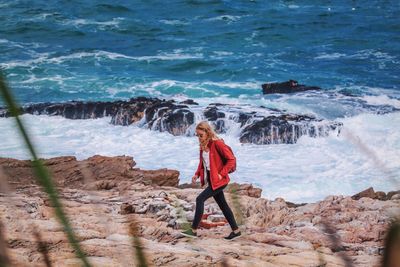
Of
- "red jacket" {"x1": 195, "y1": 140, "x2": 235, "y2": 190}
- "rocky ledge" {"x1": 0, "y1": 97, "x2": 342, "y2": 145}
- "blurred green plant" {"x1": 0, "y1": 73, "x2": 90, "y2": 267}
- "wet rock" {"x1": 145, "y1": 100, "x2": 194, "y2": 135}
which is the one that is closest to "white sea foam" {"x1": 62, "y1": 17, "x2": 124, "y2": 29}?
"rocky ledge" {"x1": 0, "y1": 97, "x2": 342, "y2": 145}

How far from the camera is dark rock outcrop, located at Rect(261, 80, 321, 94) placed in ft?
79.4

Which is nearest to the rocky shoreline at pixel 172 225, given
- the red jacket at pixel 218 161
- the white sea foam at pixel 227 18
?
the red jacket at pixel 218 161

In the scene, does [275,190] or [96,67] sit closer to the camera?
[275,190]

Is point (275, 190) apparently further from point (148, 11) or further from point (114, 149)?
point (148, 11)

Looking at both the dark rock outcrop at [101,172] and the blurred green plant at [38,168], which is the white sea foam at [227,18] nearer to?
the dark rock outcrop at [101,172]

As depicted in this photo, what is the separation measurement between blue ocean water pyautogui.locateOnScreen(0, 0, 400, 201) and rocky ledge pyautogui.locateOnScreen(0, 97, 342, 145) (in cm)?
45

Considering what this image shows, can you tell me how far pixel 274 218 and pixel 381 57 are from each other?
18497mm

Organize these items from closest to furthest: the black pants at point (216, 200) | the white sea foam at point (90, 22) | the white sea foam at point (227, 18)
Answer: the black pants at point (216, 200)
the white sea foam at point (90, 22)
the white sea foam at point (227, 18)

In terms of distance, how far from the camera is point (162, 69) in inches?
1072

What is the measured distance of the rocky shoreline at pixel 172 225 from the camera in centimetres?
552

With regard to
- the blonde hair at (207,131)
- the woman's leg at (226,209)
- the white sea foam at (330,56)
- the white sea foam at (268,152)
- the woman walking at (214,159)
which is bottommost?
the white sea foam at (268,152)

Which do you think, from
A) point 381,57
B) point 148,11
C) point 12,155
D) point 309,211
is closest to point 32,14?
point 148,11

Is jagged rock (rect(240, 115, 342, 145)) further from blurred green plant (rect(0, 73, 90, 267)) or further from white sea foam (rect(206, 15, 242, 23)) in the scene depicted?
blurred green plant (rect(0, 73, 90, 267))

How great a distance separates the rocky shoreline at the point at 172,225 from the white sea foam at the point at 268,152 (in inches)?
82.2
